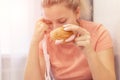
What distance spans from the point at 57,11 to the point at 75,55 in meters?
0.25

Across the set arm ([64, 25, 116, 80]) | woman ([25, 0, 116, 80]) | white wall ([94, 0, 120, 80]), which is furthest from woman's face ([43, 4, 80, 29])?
white wall ([94, 0, 120, 80])

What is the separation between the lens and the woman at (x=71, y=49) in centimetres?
108

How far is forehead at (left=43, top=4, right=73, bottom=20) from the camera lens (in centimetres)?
111

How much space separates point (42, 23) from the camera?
124 cm

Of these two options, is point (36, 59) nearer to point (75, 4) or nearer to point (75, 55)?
point (75, 55)

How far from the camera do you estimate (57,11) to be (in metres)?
1.11

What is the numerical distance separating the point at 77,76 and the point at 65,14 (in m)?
0.31

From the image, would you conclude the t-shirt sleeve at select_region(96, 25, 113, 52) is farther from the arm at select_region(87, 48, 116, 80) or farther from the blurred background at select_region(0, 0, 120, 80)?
the blurred background at select_region(0, 0, 120, 80)

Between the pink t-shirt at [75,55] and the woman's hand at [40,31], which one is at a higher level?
the woman's hand at [40,31]

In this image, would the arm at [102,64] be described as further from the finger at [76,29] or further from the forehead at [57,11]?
the forehead at [57,11]

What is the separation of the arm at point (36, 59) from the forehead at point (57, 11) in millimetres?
104

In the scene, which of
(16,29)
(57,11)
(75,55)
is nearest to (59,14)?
(57,11)

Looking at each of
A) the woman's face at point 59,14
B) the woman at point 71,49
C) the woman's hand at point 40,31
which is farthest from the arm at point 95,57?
the woman's hand at point 40,31

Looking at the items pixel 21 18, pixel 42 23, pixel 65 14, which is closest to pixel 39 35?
pixel 42 23
